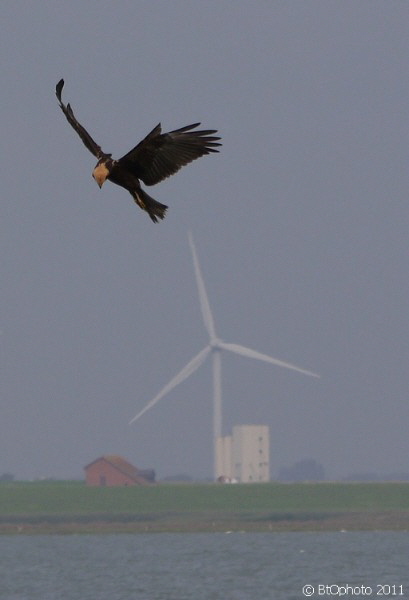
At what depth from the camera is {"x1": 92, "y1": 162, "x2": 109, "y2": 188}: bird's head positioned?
546 inches

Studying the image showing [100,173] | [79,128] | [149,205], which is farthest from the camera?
→ [79,128]

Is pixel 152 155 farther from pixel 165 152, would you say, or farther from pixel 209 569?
pixel 209 569

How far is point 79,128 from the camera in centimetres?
1579

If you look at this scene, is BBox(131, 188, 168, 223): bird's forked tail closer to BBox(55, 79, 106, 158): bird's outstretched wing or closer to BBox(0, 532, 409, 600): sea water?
BBox(55, 79, 106, 158): bird's outstretched wing

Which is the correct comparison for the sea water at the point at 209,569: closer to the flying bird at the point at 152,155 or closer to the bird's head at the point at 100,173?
the flying bird at the point at 152,155

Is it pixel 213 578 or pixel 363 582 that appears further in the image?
pixel 213 578

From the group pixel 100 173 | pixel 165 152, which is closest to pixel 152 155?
pixel 165 152

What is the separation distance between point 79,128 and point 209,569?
108881 mm

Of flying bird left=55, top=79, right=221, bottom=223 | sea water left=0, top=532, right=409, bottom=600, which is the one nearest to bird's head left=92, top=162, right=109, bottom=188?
flying bird left=55, top=79, right=221, bottom=223

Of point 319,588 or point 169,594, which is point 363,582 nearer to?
point 319,588

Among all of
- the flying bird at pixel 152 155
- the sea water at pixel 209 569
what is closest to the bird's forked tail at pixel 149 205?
the flying bird at pixel 152 155

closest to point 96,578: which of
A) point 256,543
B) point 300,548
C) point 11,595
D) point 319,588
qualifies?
point 11,595

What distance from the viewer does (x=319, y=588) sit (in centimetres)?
9831

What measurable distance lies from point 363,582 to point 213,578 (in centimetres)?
1365
